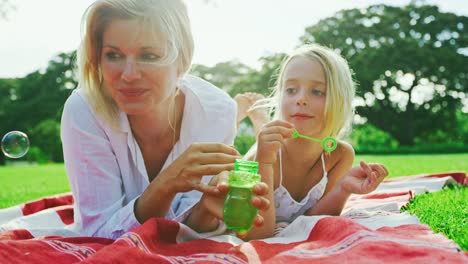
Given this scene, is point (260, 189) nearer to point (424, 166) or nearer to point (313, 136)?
point (313, 136)

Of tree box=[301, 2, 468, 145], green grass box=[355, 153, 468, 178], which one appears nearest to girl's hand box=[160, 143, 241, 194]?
green grass box=[355, 153, 468, 178]

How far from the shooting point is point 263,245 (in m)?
1.79

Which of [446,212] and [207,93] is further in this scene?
[207,93]

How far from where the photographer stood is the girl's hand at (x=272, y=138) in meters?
2.04

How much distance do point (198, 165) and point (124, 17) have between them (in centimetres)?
75

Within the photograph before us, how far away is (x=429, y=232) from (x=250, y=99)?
265cm

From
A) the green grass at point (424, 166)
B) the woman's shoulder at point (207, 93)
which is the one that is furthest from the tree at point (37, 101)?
the woman's shoulder at point (207, 93)

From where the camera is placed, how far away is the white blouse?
213 cm

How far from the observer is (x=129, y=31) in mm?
1948

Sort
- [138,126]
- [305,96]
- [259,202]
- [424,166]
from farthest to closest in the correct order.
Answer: [424,166] → [305,96] → [138,126] → [259,202]

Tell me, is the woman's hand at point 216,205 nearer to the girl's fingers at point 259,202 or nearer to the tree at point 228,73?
the girl's fingers at point 259,202

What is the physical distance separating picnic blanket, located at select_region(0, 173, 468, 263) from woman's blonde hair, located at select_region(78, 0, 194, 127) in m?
0.67

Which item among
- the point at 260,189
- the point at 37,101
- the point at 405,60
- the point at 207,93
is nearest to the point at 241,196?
the point at 260,189

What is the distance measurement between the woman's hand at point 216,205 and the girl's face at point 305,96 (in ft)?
2.54
